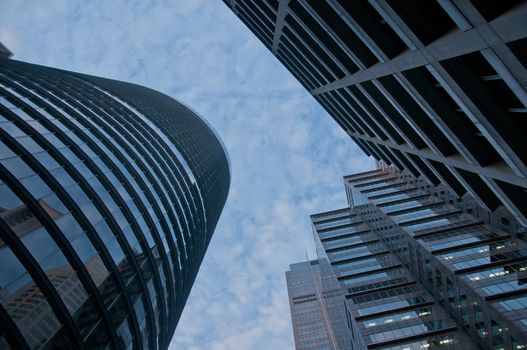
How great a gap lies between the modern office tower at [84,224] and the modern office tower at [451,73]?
58.1 feet

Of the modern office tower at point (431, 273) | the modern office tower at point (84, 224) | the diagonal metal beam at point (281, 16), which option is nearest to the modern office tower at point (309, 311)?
the modern office tower at point (431, 273)

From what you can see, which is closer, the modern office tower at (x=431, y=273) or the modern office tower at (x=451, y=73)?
the modern office tower at (x=451, y=73)

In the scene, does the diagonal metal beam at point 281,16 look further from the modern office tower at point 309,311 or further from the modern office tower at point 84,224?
the modern office tower at point 309,311

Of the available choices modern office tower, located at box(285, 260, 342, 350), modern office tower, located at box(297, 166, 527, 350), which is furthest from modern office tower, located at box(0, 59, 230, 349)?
modern office tower, located at box(285, 260, 342, 350)

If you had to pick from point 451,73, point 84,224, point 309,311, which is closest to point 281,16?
point 451,73

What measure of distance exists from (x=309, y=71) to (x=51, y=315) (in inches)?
1126

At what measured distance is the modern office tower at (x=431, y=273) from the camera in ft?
119

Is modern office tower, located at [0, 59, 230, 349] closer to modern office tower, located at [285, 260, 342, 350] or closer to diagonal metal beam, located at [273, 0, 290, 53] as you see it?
diagonal metal beam, located at [273, 0, 290, 53]

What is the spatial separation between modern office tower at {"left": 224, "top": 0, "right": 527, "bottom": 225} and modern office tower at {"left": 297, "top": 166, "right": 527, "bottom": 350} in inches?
699

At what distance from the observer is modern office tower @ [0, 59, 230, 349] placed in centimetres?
1586

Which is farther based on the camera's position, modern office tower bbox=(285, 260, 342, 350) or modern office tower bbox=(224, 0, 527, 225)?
modern office tower bbox=(285, 260, 342, 350)

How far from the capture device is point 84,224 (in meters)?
21.2

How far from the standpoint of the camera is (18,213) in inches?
657

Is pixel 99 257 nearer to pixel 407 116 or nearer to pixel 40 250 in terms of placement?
pixel 40 250
